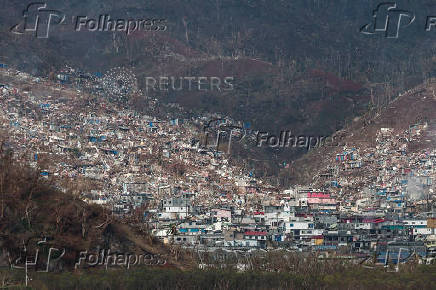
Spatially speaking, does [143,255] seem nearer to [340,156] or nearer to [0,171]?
[0,171]

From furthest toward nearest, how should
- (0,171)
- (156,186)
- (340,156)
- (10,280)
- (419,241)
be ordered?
(340,156)
(156,186)
(419,241)
(0,171)
(10,280)

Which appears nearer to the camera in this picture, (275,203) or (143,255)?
(143,255)

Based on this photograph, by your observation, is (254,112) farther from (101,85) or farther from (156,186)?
(156,186)

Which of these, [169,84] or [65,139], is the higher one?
[169,84]

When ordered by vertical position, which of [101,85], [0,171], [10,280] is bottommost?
[10,280]

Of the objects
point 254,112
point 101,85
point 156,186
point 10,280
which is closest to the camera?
point 10,280

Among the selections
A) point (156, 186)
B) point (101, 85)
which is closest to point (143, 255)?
point (156, 186)
